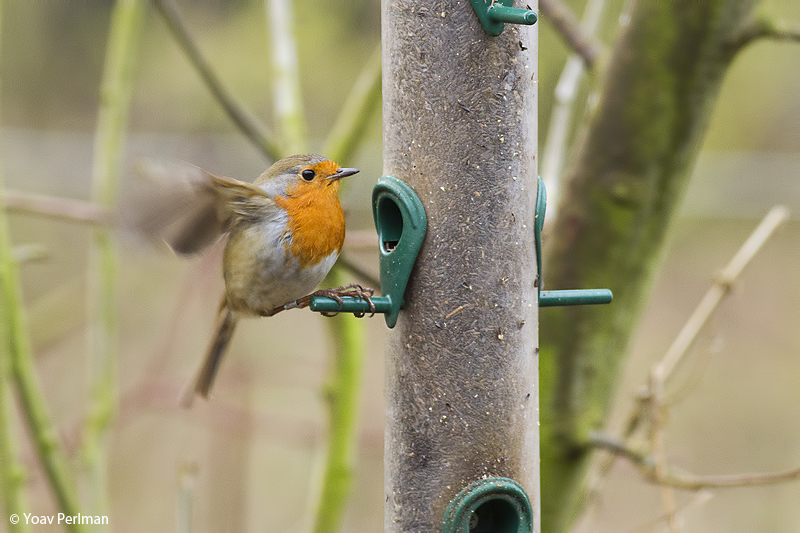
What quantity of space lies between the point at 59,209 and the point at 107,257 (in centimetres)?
33

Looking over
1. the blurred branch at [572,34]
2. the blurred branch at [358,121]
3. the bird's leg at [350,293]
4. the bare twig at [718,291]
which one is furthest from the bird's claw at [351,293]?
the blurred branch at [572,34]

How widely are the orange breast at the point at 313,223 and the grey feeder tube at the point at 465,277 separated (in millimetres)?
453

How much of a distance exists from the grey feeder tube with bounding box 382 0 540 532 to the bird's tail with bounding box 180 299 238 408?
1.08 metres

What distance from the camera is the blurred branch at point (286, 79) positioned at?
12.3 feet

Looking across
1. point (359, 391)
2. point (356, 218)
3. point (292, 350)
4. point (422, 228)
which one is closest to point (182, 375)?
point (292, 350)

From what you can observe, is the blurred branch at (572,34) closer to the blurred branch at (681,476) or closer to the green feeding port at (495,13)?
the green feeding port at (495,13)

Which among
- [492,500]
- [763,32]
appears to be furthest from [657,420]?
[763,32]

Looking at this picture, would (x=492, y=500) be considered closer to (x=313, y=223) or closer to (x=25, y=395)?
(x=313, y=223)

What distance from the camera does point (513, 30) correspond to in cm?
272

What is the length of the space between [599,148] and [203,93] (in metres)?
8.52

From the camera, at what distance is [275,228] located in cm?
314

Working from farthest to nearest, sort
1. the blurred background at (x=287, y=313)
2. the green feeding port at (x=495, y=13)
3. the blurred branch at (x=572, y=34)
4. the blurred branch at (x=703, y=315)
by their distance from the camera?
the blurred background at (x=287, y=313) → the blurred branch at (x=572, y=34) → the blurred branch at (x=703, y=315) → the green feeding port at (x=495, y=13)

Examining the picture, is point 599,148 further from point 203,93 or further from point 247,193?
point 203,93

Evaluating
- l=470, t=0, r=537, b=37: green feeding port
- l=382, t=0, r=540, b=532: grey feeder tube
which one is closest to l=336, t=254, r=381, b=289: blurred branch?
l=382, t=0, r=540, b=532: grey feeder tube
